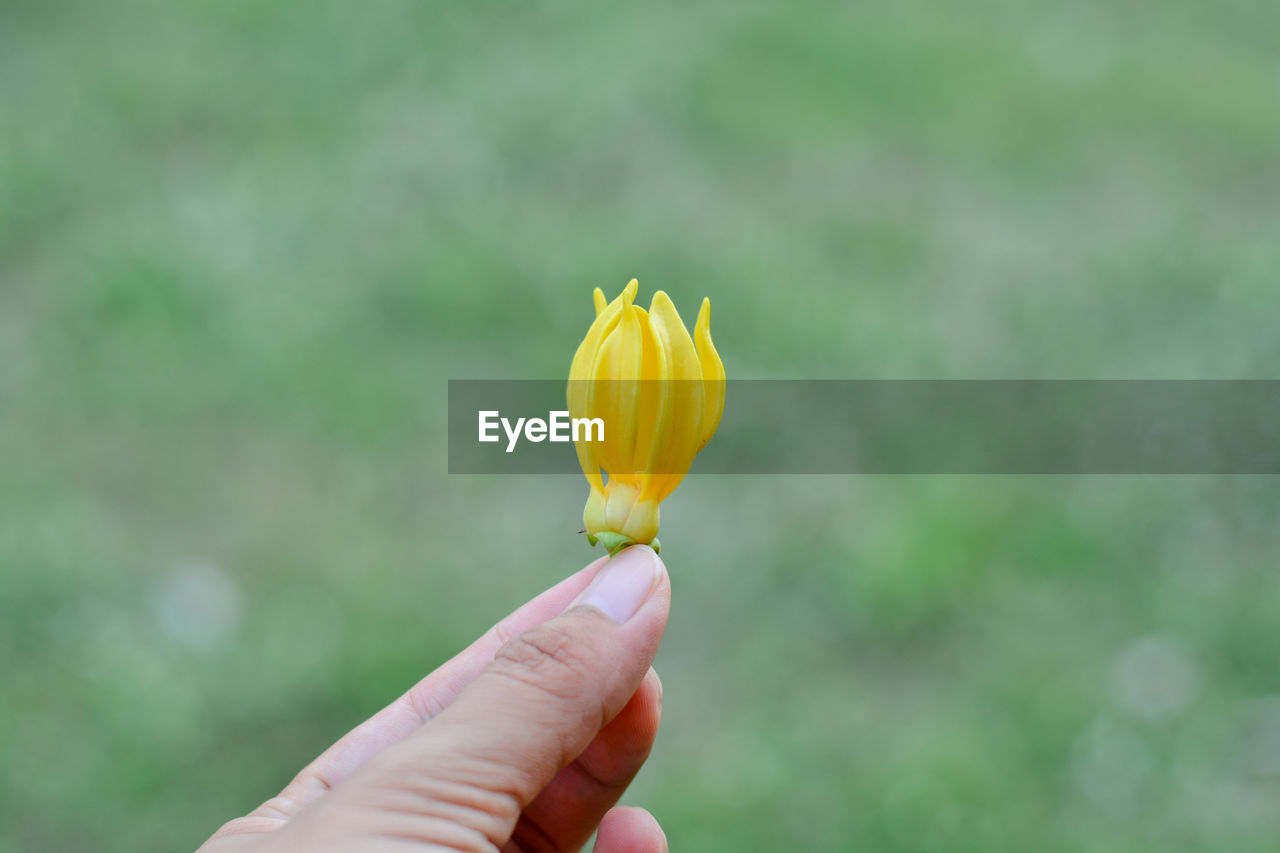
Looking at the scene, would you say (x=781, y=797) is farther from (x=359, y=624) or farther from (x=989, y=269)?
(x=989, y=269)

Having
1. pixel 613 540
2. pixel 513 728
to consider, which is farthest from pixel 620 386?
pixel 513 728

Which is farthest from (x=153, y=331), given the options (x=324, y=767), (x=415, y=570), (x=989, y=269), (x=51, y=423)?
(x=989, y=269)

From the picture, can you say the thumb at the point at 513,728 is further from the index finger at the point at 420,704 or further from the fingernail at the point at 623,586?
the index finger at the point at 420,704

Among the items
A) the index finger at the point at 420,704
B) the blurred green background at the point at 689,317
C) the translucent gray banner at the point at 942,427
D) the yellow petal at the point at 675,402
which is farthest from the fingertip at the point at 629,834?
the translucent gray banner at the point at 942,427

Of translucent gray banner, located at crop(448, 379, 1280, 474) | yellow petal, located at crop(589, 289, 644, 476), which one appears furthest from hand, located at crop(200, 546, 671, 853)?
translucent gray banner, located at crop(448, 379, 1280, 474)

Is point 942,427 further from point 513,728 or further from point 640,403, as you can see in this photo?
point 513,728
